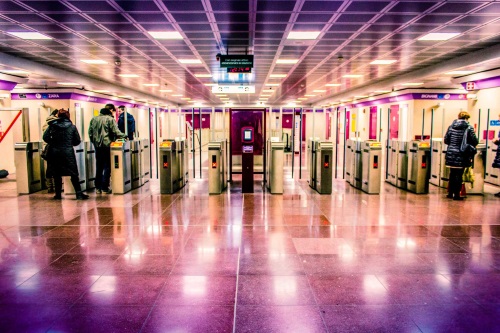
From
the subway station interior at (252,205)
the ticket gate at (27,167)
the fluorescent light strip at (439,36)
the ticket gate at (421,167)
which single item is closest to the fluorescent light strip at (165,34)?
the subway station interior at (252,205)

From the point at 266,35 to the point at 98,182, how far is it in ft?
15.5

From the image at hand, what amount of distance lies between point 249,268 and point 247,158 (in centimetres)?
454

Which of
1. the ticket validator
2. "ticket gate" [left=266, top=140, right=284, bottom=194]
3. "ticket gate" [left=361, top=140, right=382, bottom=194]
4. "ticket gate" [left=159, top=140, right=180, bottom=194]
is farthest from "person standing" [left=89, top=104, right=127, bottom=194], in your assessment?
"ticket gate" [left=361, top=140, right=382, bottom=194]

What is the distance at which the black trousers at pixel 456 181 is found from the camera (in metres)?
7.51

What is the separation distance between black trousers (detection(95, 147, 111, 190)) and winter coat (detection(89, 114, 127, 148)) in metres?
0.18

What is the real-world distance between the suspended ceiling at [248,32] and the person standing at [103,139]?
140 centimetres

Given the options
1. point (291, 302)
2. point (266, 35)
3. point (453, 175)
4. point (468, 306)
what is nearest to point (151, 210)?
Result: point (266, 35)

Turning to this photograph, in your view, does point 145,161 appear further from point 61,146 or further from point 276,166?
point 276,166

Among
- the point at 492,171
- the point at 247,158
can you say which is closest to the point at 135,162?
the point at 247,158

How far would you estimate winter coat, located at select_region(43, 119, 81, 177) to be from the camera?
283 inches

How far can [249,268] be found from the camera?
3.86m

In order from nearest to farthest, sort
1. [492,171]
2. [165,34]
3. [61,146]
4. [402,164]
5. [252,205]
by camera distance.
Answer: [165,34], [252,205], [61,146], [402,164], [492,171]

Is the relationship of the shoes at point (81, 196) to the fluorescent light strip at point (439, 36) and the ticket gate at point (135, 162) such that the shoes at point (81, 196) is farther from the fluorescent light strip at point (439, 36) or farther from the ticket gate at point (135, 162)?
the fluorescent light strip at point (439, 36)

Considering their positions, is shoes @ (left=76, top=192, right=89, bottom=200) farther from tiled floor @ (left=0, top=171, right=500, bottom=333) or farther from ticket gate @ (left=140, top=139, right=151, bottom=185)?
ticket gate @ (left=140, top=139, right=151, bottom=185)
